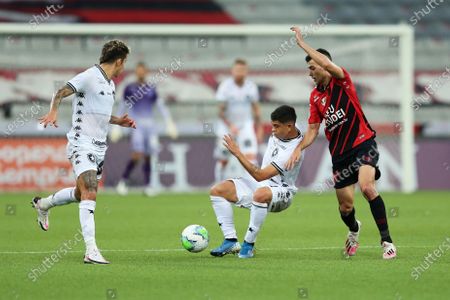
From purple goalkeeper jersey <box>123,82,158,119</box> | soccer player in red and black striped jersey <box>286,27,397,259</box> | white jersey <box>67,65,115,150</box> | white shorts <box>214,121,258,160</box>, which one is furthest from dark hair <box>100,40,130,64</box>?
purple goalkeeper jersey <box>123,82,158,119</box>

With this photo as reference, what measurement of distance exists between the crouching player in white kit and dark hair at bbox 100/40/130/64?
160cm

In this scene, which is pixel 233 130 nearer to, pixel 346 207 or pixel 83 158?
pixel 346 207

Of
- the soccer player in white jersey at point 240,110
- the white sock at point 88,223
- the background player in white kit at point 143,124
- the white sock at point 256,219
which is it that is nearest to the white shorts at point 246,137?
the soccer player in white jersey at point 240,110

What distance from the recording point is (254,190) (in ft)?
32.7

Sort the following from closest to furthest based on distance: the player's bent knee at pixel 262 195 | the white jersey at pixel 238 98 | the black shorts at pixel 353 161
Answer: the player's bent knee at pixel 262 195 < the black shorts at pixel 353 161 < the white jersey at pixel 238 98

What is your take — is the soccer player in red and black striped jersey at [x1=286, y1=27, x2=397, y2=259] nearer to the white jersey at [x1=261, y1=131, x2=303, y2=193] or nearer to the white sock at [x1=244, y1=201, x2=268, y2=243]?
the white jersey at [x1=261, y1=131, x2=303, y2=193]

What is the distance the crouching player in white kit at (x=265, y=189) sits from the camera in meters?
9.50

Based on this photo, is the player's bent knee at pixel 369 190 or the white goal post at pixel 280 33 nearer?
the player's bent knee at pixel 369 190

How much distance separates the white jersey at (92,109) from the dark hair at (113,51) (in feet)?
0.39

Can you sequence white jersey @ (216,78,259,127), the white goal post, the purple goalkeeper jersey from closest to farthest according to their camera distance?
white jersey @ (216,78,259,127), the purple goalkeeper jersey, the white goal post

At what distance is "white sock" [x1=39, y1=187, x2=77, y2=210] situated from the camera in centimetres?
986

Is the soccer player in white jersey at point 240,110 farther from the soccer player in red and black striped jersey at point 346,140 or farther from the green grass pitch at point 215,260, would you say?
the soccer player in red and black striped jersey at point 346,140

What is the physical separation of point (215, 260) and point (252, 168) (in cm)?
100

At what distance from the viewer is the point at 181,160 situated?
20281 mm
